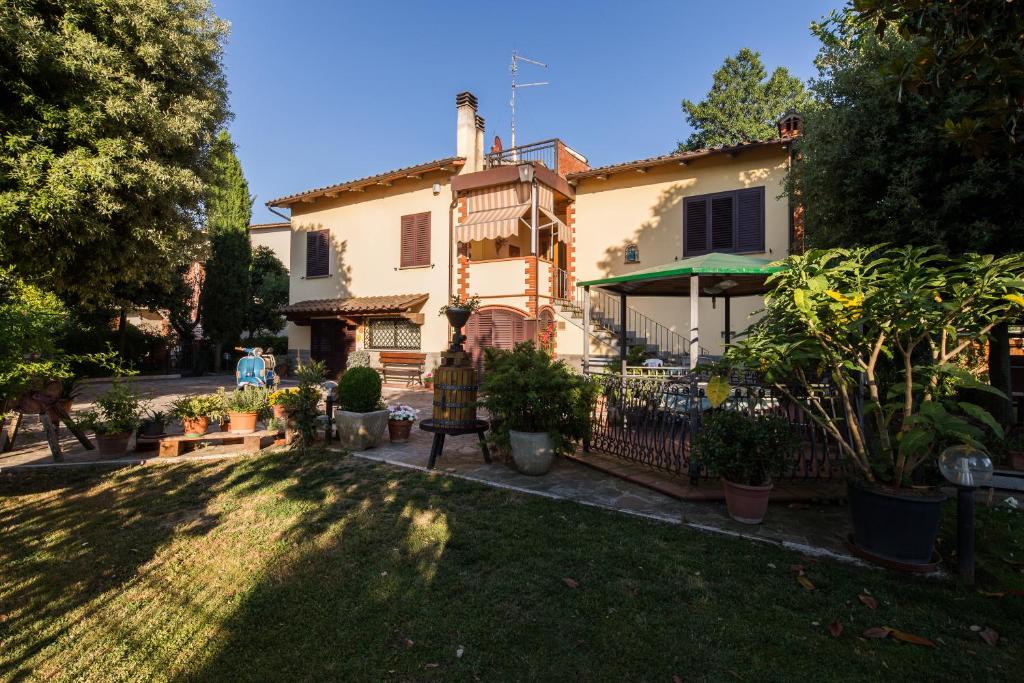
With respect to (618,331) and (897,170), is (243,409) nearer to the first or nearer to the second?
(618,331)

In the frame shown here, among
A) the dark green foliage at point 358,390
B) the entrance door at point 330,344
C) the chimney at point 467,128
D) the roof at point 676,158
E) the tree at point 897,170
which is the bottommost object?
the dark green foliage at point 358,390

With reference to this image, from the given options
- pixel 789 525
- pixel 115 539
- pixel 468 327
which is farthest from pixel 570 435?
pixel 468 327

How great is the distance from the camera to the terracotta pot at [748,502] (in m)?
4.02

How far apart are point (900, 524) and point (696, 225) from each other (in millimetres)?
10453

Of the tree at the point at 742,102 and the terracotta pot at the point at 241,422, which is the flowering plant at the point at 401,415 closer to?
the terracotta pot at the point at 241,422

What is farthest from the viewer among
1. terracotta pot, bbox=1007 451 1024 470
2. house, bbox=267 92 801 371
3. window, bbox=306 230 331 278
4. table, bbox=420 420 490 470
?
window, bbox=306 230 331 278

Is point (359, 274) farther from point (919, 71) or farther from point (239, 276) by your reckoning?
point (919, 71)

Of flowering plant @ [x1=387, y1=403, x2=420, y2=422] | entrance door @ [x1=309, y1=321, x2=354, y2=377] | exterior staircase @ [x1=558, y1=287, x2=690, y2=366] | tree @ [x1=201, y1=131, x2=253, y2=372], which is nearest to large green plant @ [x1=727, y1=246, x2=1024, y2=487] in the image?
flowering plant @ [x1=387, y1=403, x2=420, y2=422]

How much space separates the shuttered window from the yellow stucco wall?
508 cm

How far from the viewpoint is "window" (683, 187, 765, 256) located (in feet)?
38.7

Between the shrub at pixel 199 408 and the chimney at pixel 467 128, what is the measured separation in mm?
10745

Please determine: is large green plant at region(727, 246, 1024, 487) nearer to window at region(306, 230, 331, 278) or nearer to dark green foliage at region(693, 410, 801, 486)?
dark green foliage at region(693, 410, 801, 486)

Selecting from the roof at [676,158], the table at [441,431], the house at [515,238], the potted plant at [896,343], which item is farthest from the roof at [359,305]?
the potted plant at [896,343]

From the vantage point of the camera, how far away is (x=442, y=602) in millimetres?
2867
